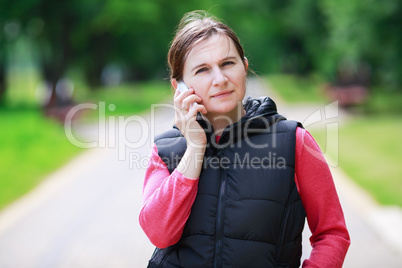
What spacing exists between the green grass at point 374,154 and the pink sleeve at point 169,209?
582 centimetres

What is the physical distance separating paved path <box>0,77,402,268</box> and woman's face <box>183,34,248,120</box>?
2110 millimetres

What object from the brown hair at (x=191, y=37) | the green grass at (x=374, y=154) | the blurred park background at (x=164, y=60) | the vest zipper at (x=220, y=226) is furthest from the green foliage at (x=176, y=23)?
the vest zipper at (x=220, y=226)

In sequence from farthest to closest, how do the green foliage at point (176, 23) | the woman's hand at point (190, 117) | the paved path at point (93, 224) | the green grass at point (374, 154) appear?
the green foliage at point (176, 23)
the green grass at point (374, 154)
the paved path at point (93, 224)
the woman's hand at point (190, 117)

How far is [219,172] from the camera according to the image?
7.34 feet

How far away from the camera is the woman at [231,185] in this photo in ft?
7.07

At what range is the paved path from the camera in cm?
561

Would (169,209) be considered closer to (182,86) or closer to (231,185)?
(231,185)

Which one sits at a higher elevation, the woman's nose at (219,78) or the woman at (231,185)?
the woman's nose at (219,78)

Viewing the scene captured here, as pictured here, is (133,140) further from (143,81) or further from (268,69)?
(268,69)

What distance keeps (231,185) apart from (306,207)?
0.34 metres

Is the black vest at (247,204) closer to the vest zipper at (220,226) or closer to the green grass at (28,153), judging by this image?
the vest zipper at (220,226)

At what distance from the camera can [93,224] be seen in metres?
6.89

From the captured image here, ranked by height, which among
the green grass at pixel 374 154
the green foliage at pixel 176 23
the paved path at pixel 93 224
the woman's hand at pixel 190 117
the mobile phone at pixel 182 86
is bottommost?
the paved path at pixel 93 224

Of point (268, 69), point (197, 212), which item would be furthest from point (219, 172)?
point (268, 69)
